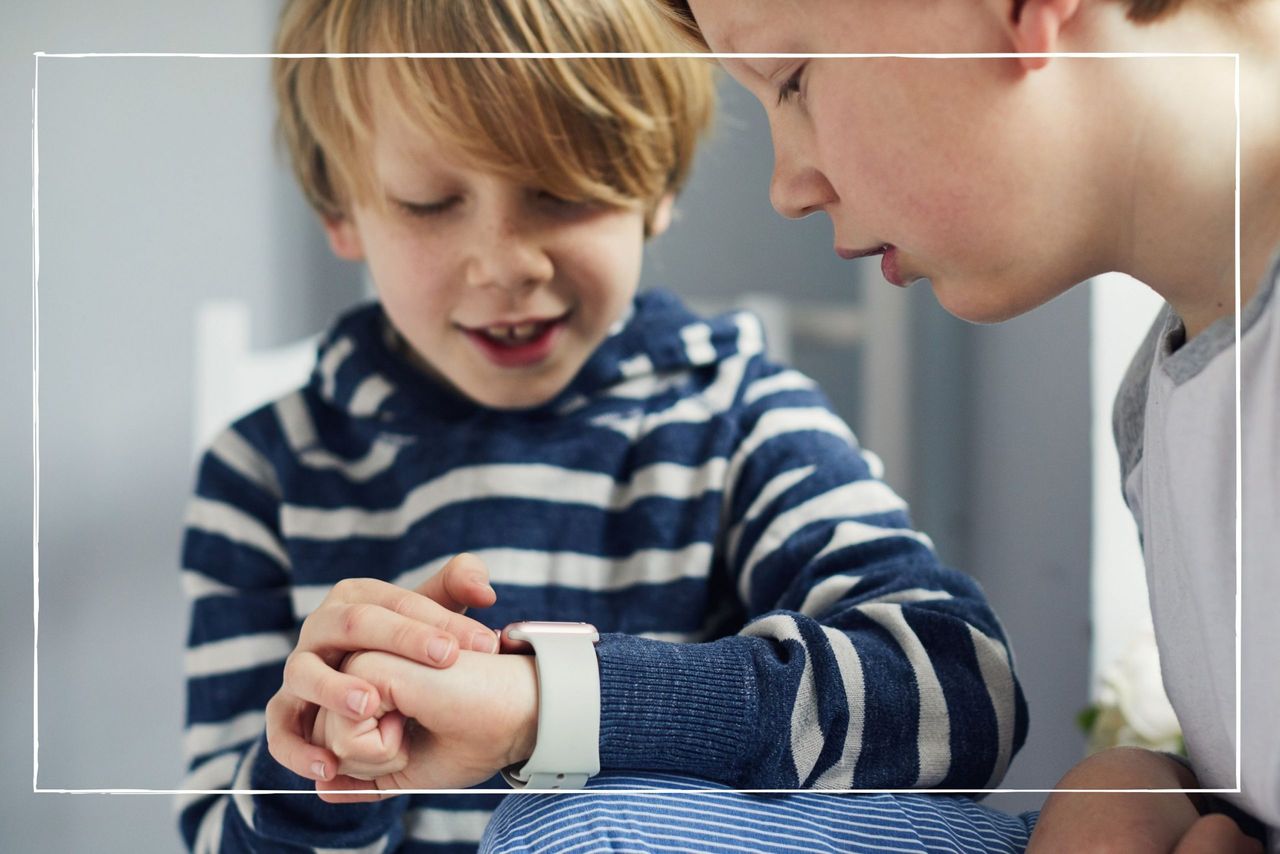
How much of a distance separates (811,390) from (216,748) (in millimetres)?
339

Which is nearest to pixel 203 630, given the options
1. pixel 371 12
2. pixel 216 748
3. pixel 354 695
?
pixel 216 748

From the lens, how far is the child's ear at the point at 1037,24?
428 mm

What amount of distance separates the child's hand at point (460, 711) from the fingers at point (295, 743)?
24mm

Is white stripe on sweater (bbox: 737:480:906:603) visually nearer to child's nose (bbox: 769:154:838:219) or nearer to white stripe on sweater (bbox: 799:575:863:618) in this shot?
white stripe on sweater (bbox: 799:575:863:618)

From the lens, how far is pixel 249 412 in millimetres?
604

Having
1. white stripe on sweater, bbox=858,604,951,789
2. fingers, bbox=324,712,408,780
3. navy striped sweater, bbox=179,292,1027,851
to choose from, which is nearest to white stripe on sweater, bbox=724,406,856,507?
navy striped sweater, bbox=179,292,1027,851

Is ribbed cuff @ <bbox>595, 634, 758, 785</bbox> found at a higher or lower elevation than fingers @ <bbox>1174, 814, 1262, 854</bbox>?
higher

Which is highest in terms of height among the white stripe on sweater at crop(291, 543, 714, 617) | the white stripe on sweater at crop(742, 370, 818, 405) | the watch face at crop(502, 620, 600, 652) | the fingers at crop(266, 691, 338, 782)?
the white stripe on sweater at crop(742, 370, 818, 405)

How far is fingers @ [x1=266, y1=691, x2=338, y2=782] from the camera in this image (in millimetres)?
470

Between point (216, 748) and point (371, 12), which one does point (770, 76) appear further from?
point (216, 748)

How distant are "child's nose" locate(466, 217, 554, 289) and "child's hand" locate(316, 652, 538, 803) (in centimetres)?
17

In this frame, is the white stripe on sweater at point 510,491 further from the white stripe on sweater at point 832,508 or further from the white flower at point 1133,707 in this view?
the white flower at point 1133,707

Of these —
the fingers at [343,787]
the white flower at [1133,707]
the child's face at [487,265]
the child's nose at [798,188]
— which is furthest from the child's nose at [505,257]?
the white flower at [1133,707]

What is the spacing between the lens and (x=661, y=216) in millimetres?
595
